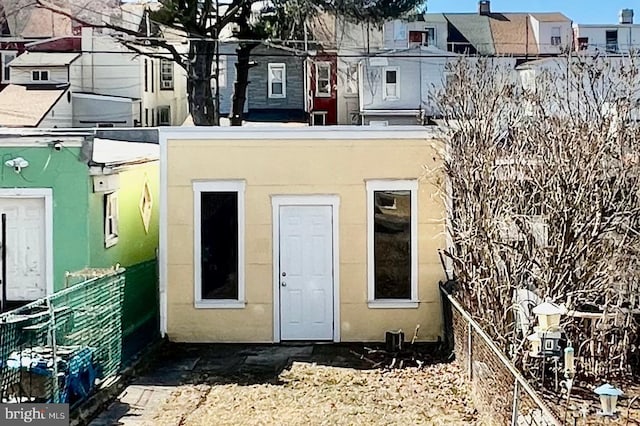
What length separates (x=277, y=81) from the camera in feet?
111

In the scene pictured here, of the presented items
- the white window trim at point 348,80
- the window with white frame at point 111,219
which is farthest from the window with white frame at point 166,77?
the window with white frame at point 111,219

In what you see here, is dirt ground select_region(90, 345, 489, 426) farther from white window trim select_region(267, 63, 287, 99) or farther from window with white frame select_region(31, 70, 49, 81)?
window with white frame select_region(31, 70, 49, 81)

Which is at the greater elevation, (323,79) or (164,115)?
(323,79)

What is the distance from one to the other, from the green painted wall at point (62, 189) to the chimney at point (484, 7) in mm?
36174

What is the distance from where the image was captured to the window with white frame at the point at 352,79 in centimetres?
2948

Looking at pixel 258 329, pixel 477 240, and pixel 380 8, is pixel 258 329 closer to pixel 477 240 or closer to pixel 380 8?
pixel 477 240

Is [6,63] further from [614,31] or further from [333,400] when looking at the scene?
[333,400]

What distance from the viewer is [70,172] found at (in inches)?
426

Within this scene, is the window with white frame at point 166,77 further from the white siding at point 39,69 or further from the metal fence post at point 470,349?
the metal fence post at point 470,349

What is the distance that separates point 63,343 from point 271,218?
4327 mm

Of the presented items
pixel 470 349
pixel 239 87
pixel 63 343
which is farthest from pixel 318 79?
pixel 63 343

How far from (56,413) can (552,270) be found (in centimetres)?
531

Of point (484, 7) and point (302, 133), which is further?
point (484, 7)

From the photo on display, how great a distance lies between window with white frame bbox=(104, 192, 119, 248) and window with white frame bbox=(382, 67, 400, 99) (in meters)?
20.6
